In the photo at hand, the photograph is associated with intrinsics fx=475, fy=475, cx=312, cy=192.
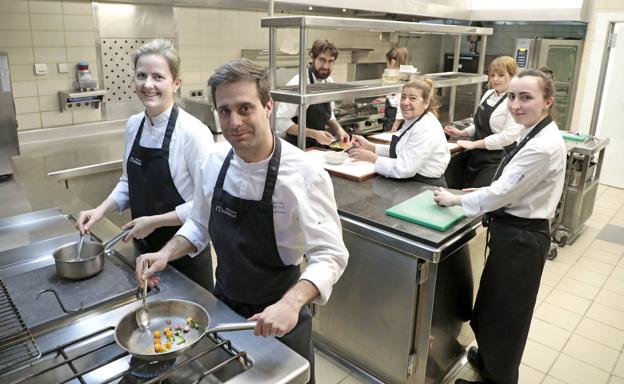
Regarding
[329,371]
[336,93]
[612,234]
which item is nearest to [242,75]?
[336,93]

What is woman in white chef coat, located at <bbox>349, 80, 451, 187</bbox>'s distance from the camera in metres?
2.56

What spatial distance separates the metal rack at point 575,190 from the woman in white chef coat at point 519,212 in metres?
1.92

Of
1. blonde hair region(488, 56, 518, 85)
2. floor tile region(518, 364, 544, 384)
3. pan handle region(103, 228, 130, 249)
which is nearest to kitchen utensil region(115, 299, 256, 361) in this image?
pan handle region(103, 228, 130, 249)

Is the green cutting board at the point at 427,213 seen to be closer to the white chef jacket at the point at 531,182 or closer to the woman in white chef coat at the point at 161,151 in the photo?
the white chef jacket at the point at 531,182

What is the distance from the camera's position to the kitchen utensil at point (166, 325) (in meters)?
1.04

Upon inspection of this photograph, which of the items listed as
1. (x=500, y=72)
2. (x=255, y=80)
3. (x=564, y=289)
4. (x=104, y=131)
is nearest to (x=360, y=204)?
Result: (x=255, y=80)

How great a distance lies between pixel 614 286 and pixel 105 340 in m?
3.51

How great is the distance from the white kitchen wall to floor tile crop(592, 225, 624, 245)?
448cm

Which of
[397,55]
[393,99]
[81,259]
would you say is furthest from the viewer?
[393,99]

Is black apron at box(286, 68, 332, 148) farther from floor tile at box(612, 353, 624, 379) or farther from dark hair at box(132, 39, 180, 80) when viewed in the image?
floor tile at box(612, 353, 624, 379)

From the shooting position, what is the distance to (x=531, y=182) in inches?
76.5

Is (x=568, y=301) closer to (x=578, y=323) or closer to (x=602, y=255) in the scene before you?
(x=578, y=323)

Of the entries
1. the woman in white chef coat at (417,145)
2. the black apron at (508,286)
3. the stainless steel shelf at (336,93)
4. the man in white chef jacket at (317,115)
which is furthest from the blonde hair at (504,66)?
the black apron at (508,286)

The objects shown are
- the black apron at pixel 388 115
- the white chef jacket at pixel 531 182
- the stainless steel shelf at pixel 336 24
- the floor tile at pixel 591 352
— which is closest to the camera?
the white chef jacket at pixel 531 182
